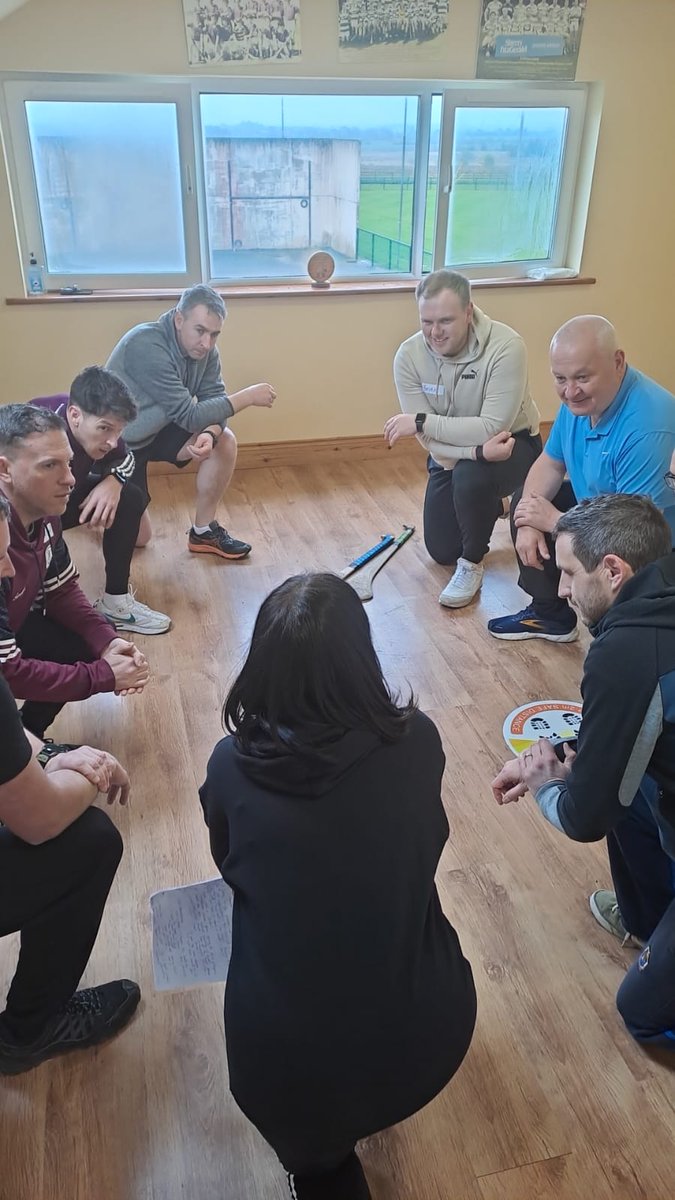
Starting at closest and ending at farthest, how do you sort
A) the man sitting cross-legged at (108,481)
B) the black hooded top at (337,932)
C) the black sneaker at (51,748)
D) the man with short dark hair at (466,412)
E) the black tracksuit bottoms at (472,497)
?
the black hooded top at (337,932), the black sneaker at (51,748), the man sitting cross-legged at (108,481), the man with short dark hair at (466,412), the black tracksuit bottoms at (472,497)

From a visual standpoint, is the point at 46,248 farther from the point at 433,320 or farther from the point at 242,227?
the point at 433,320

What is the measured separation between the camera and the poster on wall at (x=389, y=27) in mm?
3332

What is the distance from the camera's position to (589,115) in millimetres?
3824

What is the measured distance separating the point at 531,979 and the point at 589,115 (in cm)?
377

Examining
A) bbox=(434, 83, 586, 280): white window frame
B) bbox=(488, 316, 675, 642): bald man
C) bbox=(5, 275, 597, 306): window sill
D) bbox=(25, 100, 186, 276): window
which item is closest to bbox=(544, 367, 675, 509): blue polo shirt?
bbox=(488, 316, 675, 642): bald man

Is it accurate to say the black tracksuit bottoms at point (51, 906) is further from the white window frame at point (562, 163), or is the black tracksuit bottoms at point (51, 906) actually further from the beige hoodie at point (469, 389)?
the white window frame at point (562, 163)

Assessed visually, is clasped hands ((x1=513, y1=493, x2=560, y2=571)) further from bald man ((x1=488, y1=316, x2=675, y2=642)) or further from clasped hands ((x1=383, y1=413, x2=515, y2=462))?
clasped hands ((x1=383, y1=413, x2=515, y2=462))

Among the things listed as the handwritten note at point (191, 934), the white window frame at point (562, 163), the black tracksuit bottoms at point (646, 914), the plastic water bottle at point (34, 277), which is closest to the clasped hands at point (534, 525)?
the black tracksuit bottoms at point (646, 914)

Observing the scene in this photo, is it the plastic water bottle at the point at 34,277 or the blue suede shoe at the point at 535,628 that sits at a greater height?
the plastic water bottle at the point at 34,277

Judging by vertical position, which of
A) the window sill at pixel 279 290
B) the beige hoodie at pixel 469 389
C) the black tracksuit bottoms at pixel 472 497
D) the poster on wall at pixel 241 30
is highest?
the poster on wall at pixel 241 30

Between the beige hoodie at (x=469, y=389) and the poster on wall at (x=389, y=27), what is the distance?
1405 millimetres

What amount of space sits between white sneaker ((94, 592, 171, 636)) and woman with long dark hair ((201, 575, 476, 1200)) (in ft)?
5.48

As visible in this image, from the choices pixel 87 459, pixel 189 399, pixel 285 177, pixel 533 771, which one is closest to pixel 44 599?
pixel 87 459

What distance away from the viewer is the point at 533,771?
1488 mm
